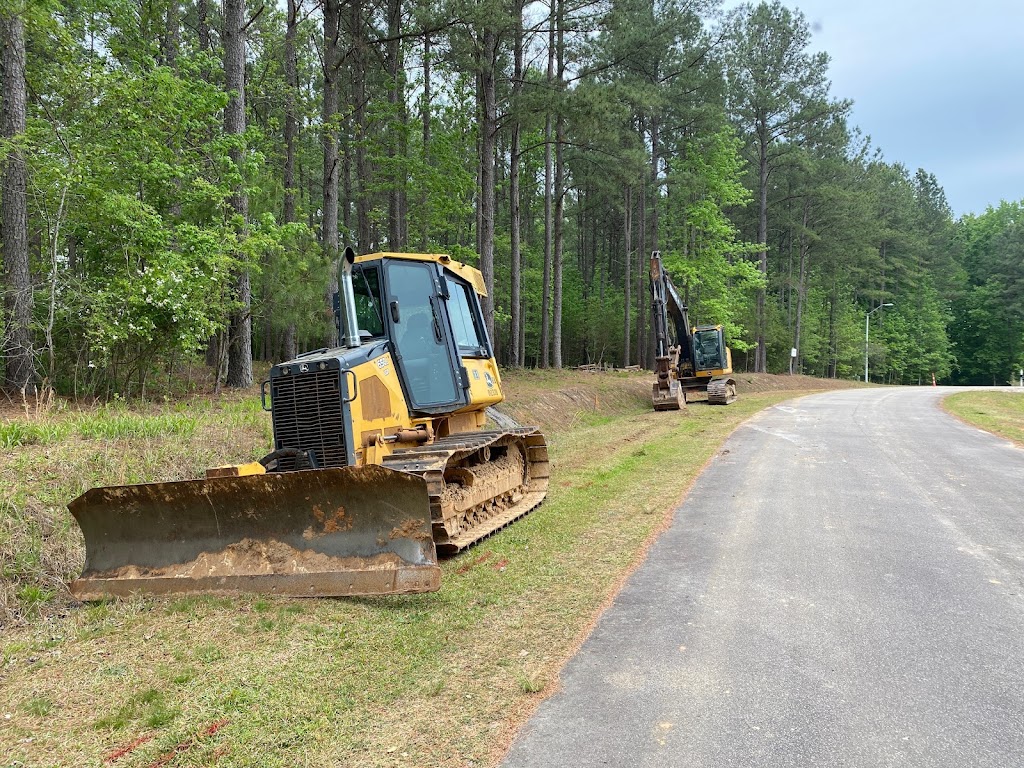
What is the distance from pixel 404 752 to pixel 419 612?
164 centimetres

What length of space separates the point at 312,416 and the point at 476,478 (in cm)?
178

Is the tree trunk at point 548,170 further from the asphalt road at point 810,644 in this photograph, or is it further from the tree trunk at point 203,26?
the asphalt road at point 810,644

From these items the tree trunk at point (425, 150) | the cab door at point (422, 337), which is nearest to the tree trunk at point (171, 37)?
the tree trunk at point (425, 150)

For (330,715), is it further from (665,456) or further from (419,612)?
(665,456)

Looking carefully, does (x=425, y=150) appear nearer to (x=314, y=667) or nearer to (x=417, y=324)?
(x=417, y=324)

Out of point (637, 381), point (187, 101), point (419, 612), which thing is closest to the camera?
point (419, 612)

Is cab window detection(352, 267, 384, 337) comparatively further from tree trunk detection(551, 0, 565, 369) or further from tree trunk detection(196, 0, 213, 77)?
tree trunk detection(551, 0, 565, 369)

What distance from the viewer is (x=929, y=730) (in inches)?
120

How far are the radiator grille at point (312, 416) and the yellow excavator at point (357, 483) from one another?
0.01 m

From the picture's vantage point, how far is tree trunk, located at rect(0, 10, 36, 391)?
9000 millimetres

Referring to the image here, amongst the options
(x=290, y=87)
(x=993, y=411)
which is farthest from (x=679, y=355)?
(x=290, y=87)

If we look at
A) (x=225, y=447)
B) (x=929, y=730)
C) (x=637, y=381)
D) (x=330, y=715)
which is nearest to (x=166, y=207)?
(x=225, y=447)

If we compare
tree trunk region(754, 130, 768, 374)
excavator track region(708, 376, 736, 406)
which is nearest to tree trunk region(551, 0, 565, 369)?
excavator track region(708, 376, 736, 406)

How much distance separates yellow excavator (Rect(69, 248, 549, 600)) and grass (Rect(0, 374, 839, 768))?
A: 265 mm
